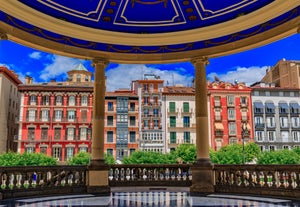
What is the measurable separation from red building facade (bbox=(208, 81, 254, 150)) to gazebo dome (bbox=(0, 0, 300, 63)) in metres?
54.2

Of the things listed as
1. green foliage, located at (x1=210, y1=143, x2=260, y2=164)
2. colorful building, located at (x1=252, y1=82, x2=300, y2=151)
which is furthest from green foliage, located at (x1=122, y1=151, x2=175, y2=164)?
colorful building, located at (x1=252, y1=82, x2=300, y2=151)

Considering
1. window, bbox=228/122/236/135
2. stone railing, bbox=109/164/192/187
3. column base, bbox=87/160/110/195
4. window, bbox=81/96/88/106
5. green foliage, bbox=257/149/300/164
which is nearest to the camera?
column base, bbox=87/160/110/195

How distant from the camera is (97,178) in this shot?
37.6 feet

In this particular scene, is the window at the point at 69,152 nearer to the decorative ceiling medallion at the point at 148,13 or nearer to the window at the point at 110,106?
the window at the point at 110,106

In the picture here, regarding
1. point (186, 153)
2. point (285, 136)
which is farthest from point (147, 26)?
point (285, 136)

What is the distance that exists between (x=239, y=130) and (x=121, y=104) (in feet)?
85.7

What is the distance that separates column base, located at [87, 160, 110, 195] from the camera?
11.4 metres

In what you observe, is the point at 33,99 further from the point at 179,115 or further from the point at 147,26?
the point at 147,26

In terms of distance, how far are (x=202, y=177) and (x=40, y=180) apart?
5.87 m

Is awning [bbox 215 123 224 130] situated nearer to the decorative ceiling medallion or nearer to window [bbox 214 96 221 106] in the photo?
window [bbox 214 96 221 106]

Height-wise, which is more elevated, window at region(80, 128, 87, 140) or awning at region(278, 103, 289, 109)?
awning at region(278, 103, 289, 109)

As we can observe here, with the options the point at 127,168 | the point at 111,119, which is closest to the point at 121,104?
the point at 111,119

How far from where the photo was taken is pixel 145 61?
12.9 metres

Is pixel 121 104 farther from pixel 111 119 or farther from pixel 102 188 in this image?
pixel 102 188
